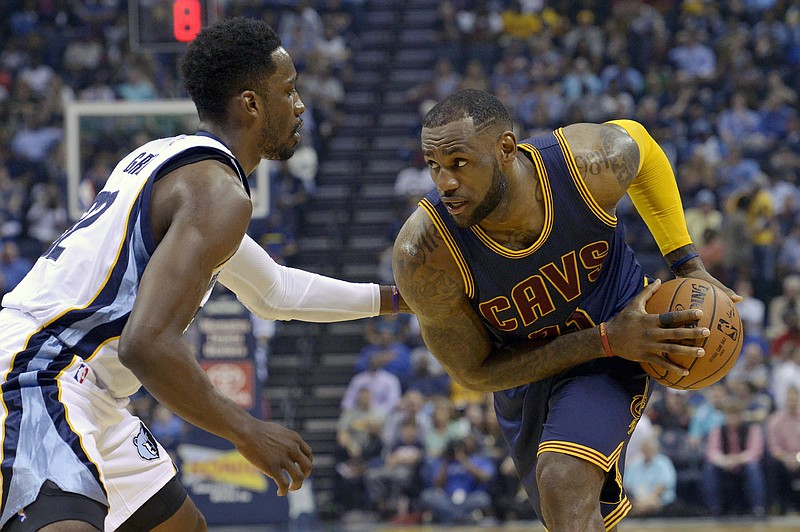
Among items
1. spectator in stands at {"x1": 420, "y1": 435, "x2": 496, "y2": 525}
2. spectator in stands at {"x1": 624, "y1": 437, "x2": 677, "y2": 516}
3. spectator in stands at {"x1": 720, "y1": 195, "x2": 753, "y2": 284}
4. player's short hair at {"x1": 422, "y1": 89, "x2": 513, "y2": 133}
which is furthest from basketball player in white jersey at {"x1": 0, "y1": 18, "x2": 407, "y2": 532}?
spectator in stands at {"x1": 720, "y1": 195, "x2": 753, "y2": 284}

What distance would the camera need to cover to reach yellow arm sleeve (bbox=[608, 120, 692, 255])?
4.30 metres

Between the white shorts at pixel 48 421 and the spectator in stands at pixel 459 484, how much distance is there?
23.4ft

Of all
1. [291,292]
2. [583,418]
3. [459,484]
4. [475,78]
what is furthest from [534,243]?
[475,78]

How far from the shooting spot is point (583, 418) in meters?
3.84

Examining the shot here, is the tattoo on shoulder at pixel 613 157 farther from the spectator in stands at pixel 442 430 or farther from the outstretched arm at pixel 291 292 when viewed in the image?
the spectator in stands at pixel 442 430

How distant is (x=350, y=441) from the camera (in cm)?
1066

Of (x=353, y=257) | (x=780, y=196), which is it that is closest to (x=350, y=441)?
(x=353, y=257)

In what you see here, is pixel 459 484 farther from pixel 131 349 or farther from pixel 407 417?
pixel 131 349

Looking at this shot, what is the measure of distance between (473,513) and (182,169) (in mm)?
7589

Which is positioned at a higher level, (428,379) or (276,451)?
(276,451)

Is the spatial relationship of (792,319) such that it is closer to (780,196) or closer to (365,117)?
(780,196)

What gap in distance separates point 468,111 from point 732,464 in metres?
7.20

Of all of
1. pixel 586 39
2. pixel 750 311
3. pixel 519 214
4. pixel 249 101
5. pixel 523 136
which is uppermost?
pixel 249 101

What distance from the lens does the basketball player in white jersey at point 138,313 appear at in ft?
8.90
